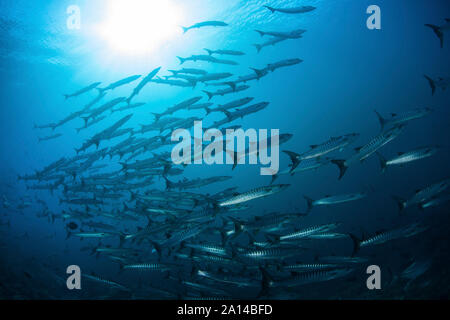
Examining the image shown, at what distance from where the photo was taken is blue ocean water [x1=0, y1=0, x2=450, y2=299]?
10.4m

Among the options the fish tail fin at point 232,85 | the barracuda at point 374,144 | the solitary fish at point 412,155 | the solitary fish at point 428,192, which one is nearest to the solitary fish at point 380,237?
the solitary fish at point 428,192

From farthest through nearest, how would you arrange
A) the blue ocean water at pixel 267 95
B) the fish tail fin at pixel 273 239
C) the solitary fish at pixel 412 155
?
the blue ocean water at pixel 267 95 < the fish tail fin at pixel 273 239 < the solitary fish at pixel 412 155

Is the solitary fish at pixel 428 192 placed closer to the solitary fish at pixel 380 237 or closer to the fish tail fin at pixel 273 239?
the solitary fish at pixel 380 237

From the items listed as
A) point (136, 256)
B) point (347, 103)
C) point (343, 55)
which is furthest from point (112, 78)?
point (347, 103)

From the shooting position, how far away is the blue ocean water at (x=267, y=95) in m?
10.4

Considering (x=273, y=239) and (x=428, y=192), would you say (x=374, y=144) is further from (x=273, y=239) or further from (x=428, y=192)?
(x=273, y=239)

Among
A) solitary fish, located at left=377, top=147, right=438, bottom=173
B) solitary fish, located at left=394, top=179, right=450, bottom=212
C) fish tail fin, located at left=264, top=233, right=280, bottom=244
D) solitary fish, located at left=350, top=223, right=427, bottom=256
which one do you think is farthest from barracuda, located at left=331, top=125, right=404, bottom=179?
fish tail fin, located at left=264, top=233, right=280, bottom=244

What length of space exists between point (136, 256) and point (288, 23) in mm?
25293

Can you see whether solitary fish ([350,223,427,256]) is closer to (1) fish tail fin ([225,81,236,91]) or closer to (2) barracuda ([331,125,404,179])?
(2) barracuda ([331,125,404,179])

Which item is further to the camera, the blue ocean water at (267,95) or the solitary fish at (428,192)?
the blue ocean water at (267,95)

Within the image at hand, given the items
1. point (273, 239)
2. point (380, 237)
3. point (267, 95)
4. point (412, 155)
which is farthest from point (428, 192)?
point (267, 95)

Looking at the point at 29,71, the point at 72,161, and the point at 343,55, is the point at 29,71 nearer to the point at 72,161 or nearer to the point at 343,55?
the point at 72,161

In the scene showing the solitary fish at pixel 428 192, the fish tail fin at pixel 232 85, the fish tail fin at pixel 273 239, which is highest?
the fish tail fin at pixel 232 85
